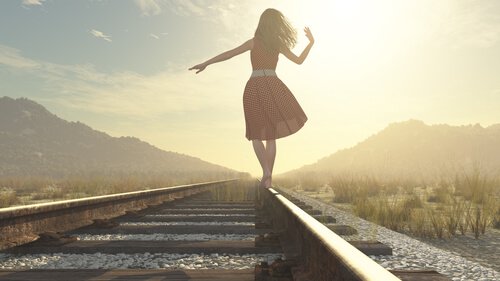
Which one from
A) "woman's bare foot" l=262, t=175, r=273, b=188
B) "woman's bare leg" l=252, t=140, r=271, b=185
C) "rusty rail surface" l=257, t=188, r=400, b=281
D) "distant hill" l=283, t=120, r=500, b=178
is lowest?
"rusty rail surface" l=257, t=188, r=400, b=281

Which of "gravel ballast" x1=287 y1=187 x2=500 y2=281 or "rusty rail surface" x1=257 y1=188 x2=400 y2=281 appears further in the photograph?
"gravel ballast" x1=287 y1=187 x2=500 y2=281

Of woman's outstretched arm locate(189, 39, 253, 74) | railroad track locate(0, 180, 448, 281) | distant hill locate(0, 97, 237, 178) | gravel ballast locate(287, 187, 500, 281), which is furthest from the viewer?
distant hill locate(0, 97, 237, 178)

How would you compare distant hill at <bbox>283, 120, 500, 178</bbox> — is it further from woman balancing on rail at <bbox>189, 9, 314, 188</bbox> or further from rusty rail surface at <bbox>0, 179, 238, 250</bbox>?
rusty rail surface at <bbox>0, 179, 238, 250</bbox>

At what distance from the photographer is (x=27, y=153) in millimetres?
100938

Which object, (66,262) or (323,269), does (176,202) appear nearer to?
(66,262)

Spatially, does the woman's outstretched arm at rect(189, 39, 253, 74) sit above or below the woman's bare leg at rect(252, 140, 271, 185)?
above

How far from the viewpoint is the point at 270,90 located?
5254mm

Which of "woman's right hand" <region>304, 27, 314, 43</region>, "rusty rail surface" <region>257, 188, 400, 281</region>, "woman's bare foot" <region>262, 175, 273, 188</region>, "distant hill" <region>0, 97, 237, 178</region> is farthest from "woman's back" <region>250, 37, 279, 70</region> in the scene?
"distant hill" <region>0, 97, 237, 178</region>

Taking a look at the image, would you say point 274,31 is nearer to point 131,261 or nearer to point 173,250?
point 173,250

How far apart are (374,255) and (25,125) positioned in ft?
486

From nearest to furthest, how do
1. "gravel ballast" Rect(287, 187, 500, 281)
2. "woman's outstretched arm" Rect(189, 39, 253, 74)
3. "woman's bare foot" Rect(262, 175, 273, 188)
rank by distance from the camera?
1. "gravel ballast" Rect(287, 187, 500, 281)
2. "woman's outstretched arm" Rect(189, 39, 253, 74)
3. "woman's bare foot" Rect(262, 175, 273, 188)

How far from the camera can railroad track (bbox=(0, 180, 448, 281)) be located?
1.76m

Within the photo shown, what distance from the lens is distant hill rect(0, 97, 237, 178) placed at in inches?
3868

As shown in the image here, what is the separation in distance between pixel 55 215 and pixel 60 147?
126182 mm
